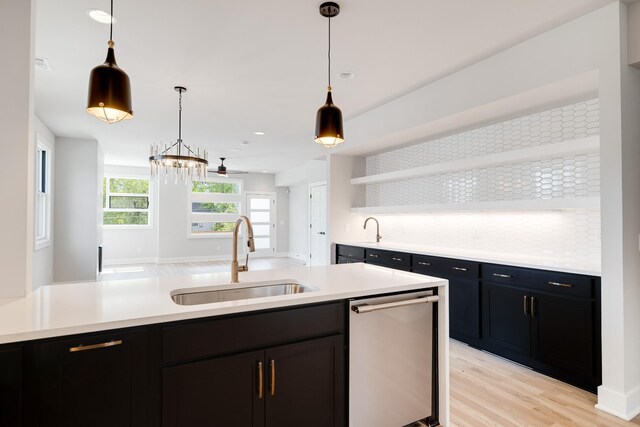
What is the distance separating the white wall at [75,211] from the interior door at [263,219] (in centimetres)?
481

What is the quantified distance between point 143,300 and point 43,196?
5311 millimetres

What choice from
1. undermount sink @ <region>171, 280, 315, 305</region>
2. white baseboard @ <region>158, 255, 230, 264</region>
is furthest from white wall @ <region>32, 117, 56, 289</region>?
undermount sink @ <region>171, 280, 315, 305</region>

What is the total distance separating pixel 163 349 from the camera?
1430 millimetres

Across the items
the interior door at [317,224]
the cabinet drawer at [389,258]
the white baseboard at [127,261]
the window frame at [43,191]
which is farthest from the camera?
the white baseboard at [127,261]

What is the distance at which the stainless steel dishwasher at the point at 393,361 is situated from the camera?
1908 mm

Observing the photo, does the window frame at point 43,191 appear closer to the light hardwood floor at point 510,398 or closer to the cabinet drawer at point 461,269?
the cabinet drawer at point 461,269

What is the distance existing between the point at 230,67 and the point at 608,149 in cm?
313

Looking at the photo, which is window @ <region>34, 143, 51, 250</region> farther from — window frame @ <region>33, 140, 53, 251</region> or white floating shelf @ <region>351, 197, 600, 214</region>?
white floating shelf @ <region>351, 197, 600, 214</region>

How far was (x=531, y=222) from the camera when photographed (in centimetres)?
349

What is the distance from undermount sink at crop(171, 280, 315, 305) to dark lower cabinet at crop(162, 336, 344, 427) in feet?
1.35

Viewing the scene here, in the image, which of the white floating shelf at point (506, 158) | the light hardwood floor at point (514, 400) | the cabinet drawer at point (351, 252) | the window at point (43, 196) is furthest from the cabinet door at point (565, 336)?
the window at point (43, 196)

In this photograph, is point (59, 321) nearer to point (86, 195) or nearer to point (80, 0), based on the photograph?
point (80, 0)

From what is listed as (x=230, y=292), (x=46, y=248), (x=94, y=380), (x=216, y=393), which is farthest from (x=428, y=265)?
(x=46, y=248)

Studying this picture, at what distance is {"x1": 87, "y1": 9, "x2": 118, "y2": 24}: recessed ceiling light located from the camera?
7.91 ft
